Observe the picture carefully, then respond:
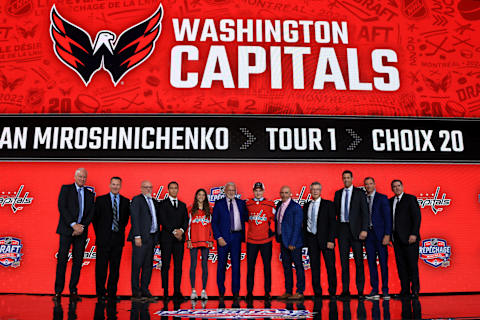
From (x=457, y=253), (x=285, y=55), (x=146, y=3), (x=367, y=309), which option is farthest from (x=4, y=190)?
(x=457, y=253)

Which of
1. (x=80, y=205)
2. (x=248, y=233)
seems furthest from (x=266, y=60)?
(x=80, y=205)

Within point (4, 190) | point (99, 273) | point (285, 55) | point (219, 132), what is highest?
point (285, 55)

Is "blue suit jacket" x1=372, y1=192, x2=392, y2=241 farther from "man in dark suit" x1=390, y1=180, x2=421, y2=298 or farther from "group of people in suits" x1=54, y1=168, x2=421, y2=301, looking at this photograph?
"man in dark suit" x1=390, y1=180, x2=421, y2=298

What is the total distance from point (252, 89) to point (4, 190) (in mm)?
3735

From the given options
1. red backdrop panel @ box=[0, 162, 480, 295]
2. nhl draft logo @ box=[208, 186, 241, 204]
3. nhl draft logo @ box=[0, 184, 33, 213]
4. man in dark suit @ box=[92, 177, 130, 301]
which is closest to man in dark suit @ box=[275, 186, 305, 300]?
red backdrop panel @ box=[0, 162, 480, 295]

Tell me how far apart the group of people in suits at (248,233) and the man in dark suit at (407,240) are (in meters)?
0.01

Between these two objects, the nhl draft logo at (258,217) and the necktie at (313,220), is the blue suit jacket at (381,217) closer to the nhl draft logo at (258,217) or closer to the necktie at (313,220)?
the necktie at (313,220)

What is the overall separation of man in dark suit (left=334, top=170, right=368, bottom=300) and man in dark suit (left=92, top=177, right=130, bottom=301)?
2621mm

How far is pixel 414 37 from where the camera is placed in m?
5.91

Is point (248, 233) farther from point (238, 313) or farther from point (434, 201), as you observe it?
point (434, 201)

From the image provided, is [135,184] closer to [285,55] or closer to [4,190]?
[4,190]

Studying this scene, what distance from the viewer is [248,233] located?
180 inches

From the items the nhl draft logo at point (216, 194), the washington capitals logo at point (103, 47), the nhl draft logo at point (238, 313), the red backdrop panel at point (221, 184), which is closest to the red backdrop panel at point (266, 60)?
the washington capitals logo at point (103, 47)

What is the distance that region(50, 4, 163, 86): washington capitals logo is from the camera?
222 inches
